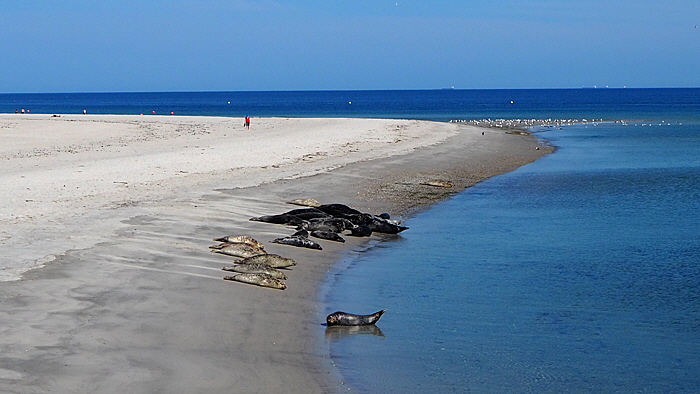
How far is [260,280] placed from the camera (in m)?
10.8

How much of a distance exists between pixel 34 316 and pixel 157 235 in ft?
16.2

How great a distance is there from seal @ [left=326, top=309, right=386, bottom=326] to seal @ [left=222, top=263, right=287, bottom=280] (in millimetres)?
1772

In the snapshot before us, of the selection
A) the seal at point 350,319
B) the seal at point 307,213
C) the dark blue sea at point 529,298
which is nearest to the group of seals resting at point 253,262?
the dark blue sea at point 529,298

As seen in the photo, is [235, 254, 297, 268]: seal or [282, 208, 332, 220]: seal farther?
[282, 208, 332, 220]: seal

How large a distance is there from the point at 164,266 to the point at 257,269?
4.25 feet

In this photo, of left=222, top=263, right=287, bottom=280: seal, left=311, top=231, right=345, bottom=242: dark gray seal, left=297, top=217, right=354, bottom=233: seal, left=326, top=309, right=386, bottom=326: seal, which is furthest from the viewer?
left=297, top=217, right=354, bottom=233: seal

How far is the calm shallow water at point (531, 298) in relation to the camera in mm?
8016

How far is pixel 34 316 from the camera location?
8.28 m

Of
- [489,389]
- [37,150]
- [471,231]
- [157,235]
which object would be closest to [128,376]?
[489,389]

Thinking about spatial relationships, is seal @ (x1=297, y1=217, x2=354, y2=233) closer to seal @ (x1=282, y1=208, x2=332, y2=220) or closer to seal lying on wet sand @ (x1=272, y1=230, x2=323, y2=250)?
seal @ (x1=282, y1=208, x2=332, y2=220)

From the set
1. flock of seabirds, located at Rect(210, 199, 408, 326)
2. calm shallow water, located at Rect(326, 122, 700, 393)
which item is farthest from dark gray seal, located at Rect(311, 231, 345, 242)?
calm shallow water, located at Rect(326, 122, 700, 393)

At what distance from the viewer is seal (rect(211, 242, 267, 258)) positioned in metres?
12.2

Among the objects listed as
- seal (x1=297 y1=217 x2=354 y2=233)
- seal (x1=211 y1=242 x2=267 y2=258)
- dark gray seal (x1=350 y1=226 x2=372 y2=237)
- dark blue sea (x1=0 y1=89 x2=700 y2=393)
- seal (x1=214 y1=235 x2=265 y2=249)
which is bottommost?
dark blue sea (x1=0 y1=89 x2=700 y2=393)

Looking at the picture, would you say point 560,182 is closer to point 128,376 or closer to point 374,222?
point 374,222
